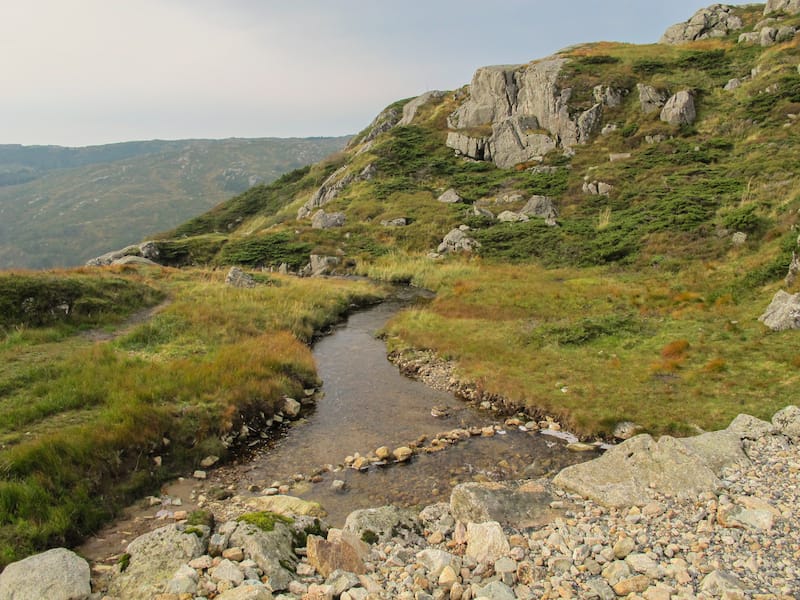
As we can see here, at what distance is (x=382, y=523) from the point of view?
9.27 meters

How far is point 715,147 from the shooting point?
2174 inches

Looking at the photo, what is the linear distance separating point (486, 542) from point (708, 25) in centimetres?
11543

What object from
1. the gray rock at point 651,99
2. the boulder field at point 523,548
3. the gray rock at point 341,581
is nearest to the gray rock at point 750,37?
the gray rock at point 651,99

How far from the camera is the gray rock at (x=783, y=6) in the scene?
74750 millimetres

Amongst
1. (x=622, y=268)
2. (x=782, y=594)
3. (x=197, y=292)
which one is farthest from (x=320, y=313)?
(x=782, y=594)

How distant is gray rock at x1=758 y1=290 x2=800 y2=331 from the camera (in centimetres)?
1783

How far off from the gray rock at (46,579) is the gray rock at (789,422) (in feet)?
47.3

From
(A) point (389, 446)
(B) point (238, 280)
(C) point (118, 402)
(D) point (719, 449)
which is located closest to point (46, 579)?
(C) point (118, 402)

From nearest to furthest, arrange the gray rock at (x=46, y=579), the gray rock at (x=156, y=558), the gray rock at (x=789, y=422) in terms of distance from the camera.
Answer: the gray rock at (x=46, y=579)
the gray rock at (x=156, y=558)
the gray rock at (x=789, y=422)

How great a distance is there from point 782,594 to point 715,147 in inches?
2453

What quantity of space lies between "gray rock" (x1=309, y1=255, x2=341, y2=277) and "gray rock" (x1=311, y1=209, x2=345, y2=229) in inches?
565

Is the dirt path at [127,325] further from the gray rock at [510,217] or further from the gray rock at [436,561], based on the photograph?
the gray rock at [510,217]

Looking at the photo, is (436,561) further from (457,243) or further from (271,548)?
(457,243)

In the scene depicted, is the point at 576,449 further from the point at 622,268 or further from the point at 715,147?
the point at 715,147
